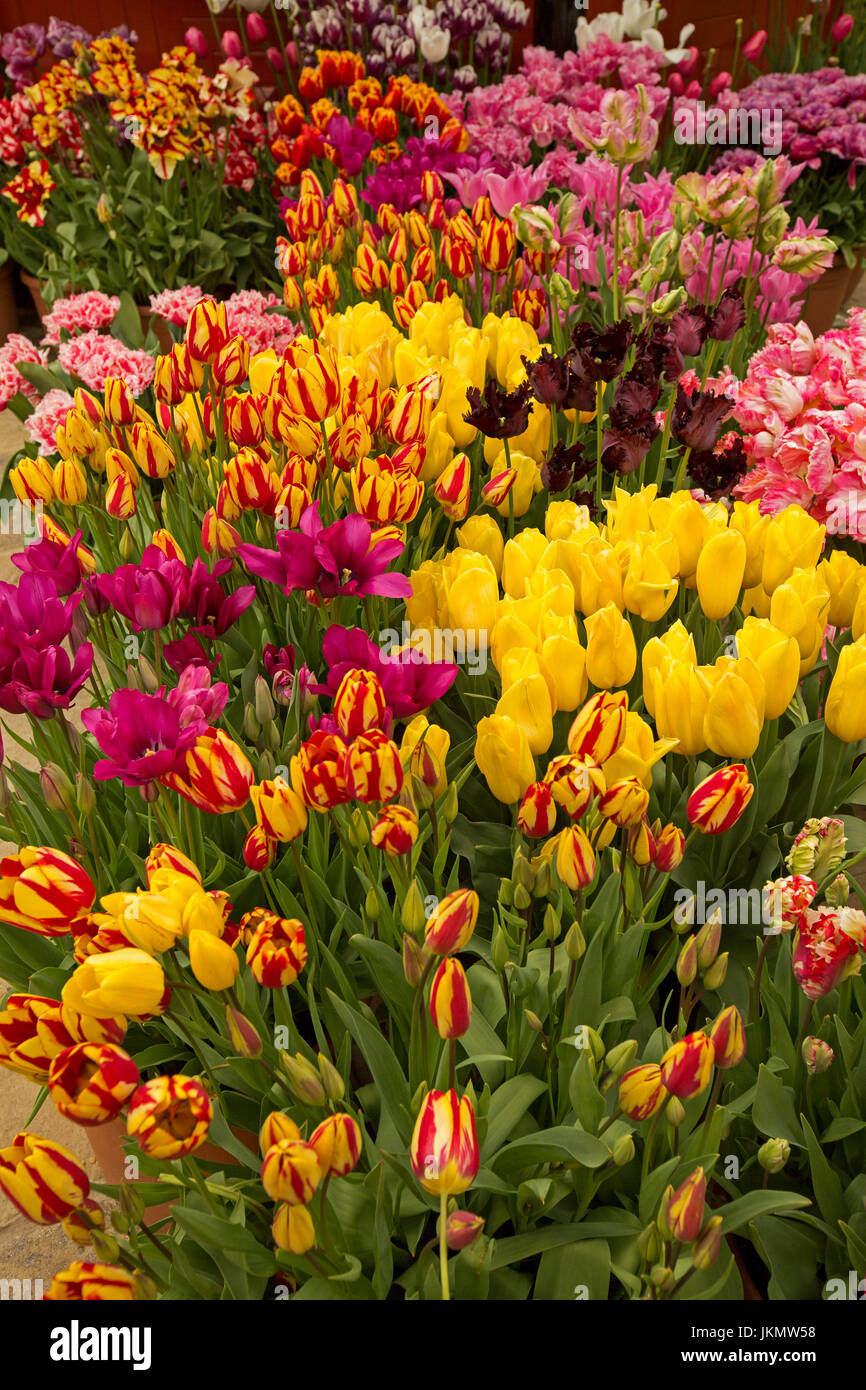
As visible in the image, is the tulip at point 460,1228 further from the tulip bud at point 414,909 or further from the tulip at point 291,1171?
the tulip bud at point 414,909

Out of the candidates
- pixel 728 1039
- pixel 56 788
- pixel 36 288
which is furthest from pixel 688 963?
pixel 36 288

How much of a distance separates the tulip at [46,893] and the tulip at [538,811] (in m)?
0.32

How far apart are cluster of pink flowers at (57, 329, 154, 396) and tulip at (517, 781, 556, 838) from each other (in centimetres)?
153

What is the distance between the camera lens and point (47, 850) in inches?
28.3

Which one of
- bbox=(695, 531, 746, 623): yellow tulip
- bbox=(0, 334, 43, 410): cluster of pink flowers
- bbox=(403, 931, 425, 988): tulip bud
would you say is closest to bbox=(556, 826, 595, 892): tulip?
bbox=(403, 931, 425, 988): tulip bud

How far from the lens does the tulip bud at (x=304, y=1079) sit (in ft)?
2.23

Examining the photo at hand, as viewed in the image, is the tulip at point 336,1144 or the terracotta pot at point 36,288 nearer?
the tulip at point 336,1144

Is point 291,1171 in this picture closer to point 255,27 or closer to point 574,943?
point 574,943

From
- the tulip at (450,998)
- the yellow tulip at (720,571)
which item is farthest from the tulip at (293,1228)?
the yellow tulip at (720,571)

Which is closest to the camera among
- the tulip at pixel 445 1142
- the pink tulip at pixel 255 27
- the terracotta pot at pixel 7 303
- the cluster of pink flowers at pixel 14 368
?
the tulip at pixel 445 1142

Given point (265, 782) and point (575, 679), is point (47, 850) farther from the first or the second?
point (575, 679)

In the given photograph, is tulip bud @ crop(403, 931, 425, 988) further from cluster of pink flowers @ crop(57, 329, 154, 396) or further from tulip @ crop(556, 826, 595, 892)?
cluster of pink flowers @ crop(57, 329, 154, 396)
